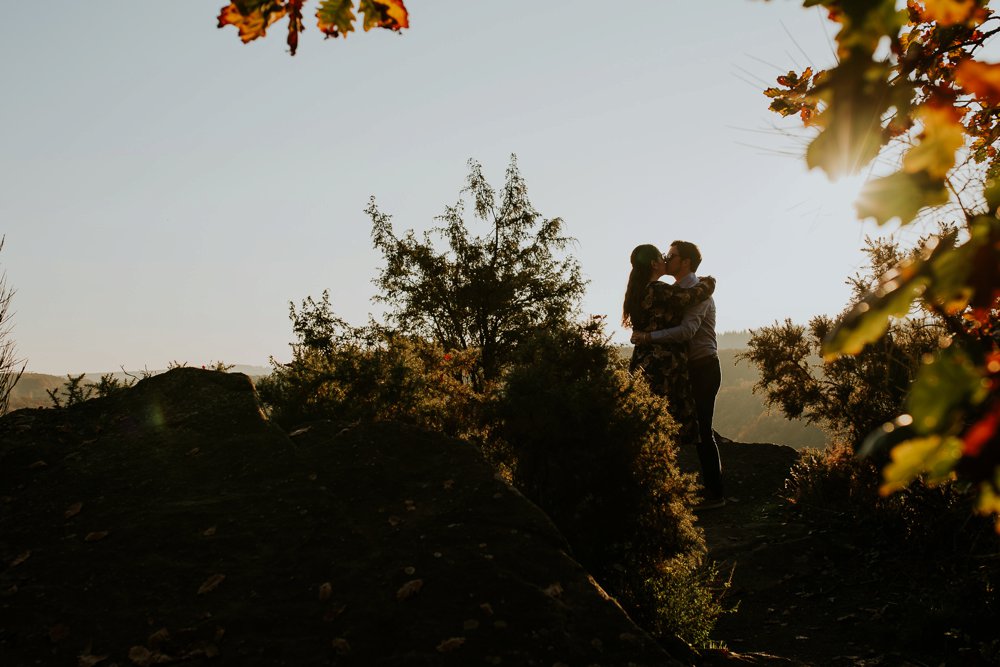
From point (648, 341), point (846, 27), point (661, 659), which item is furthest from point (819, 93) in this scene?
point (648, 341)

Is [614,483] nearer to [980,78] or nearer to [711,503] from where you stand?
[711,503]

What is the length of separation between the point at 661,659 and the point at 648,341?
3.70 m

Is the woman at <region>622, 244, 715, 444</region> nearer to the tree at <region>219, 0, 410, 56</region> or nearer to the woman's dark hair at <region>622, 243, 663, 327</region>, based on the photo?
the woman's dark hair at <region>622, 243, 663, 327</region>

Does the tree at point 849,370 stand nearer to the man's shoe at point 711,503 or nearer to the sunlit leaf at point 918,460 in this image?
the man's shoe at point 711,503

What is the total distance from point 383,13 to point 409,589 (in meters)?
2.30

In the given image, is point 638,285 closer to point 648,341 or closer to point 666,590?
point 648,341

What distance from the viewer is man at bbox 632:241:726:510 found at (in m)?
5.98

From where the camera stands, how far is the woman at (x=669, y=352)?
236 inches

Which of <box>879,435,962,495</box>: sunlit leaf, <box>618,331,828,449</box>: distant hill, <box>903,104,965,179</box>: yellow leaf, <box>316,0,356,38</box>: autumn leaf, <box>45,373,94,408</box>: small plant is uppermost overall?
<box>618,331,828,449</box>: distant hill

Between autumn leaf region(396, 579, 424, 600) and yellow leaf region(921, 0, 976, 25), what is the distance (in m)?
2.65

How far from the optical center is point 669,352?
605cm

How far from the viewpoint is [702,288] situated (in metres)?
6.07

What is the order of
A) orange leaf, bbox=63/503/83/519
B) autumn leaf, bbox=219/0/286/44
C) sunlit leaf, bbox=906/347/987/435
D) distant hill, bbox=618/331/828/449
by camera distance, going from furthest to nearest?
1. distant hill, bbox=618/331/828/449
2. orange leaf, bbox=63/503/83/519
3. autumn leaf, bbox=219/0/286/44
4. sunlit leaf, bbox=906/347/987/435

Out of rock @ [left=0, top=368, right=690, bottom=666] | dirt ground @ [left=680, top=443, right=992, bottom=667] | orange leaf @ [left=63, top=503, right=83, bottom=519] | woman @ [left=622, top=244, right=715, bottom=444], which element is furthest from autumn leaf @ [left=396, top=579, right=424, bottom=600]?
woman @ [left=622, top=244, right=715, bottom=444]
